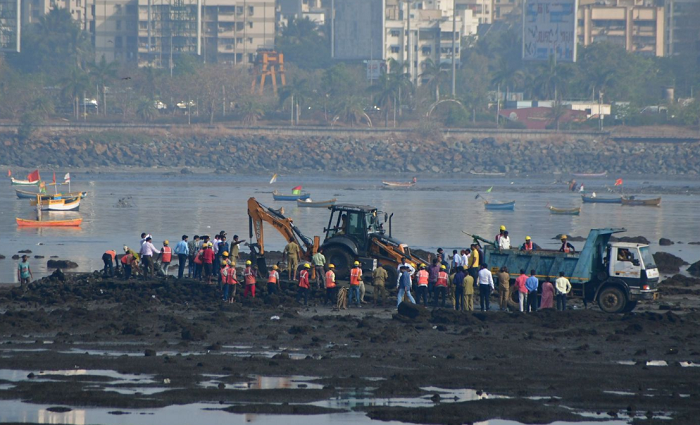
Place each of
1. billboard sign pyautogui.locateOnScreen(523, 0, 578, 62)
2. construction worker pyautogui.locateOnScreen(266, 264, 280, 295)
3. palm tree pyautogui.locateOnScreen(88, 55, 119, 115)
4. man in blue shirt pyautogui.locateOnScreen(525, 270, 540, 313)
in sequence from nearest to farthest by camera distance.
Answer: man in blue shirt pyautogui.locateOnScreen(525, 270, 540, 313) < construction worker pyautogui.locateOnScreen(266, 264, 280, 295) < palm tree pyautogui.locateOnScreen(88, 55, 119, 115) < billboard sign pyautogui.locateOnScreen(523, 0, 578, 62)

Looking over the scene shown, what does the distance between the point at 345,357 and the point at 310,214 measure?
56.2 meters

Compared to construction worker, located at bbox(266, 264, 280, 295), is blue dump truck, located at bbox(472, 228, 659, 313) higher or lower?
higher

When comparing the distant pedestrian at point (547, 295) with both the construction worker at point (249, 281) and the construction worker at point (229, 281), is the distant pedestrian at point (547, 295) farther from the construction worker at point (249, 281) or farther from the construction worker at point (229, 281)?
the construction worker at point (229, 281)

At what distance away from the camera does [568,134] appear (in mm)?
159250

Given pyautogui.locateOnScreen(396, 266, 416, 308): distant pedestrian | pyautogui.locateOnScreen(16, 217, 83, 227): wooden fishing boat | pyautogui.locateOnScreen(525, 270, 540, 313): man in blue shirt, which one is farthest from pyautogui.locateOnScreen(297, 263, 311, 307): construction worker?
pyautogui.locateOnScreen(16, 217, 83, 227): wooden fishing boat

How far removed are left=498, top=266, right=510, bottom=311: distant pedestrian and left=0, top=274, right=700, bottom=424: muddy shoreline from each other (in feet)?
4.02

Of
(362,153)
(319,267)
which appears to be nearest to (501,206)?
(319,267)

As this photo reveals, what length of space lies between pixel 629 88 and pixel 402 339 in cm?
15844

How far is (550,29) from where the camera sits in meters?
187

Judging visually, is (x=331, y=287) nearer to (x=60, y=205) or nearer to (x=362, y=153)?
(x=60, y=205)

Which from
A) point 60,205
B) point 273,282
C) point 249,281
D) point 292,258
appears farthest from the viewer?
point 60,205

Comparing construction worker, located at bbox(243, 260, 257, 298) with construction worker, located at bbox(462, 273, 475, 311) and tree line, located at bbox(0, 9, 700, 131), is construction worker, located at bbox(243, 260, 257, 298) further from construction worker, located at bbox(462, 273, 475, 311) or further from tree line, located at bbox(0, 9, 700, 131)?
tree line, located at bbox(0, 9, 700, 131)

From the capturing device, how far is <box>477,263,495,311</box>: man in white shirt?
31.1m

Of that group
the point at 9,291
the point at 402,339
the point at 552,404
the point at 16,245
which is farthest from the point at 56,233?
the point at 552,404
